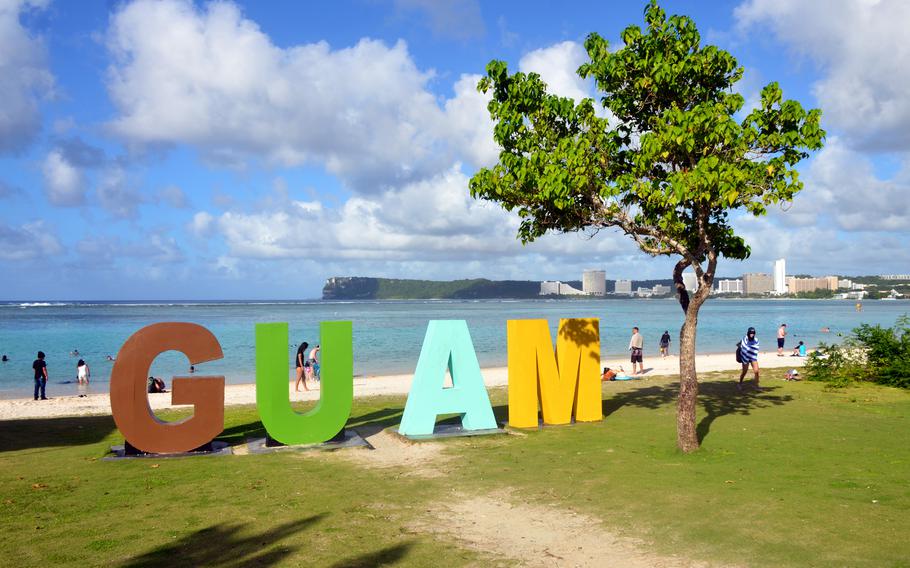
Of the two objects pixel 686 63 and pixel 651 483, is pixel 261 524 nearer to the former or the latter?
pixel 651 483

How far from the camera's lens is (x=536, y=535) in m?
8.22

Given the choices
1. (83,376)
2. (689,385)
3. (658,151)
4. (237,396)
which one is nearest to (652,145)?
(658,151)

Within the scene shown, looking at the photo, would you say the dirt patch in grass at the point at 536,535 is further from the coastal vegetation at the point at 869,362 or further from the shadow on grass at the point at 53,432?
the coastal vegetation at the point at 869,362

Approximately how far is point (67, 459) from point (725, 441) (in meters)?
12.7

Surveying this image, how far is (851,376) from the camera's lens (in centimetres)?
2231

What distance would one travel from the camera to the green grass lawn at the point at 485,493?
7.59 metres

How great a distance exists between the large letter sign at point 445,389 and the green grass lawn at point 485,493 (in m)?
0.83

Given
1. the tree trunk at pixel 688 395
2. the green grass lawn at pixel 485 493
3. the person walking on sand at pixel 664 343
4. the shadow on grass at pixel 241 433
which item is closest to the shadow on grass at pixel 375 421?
the shadow on grass at pixel 241 433

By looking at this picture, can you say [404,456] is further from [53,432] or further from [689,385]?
[53,432]

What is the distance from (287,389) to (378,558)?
695cm

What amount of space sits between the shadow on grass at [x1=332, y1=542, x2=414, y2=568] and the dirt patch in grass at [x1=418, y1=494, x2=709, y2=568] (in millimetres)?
820

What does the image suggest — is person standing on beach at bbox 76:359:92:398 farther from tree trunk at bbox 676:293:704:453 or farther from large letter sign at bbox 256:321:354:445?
tree trunk at bbox 676:293:704:453

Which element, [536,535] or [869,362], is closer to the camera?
[536,535]

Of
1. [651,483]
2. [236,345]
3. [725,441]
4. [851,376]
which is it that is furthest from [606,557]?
[236,345]
